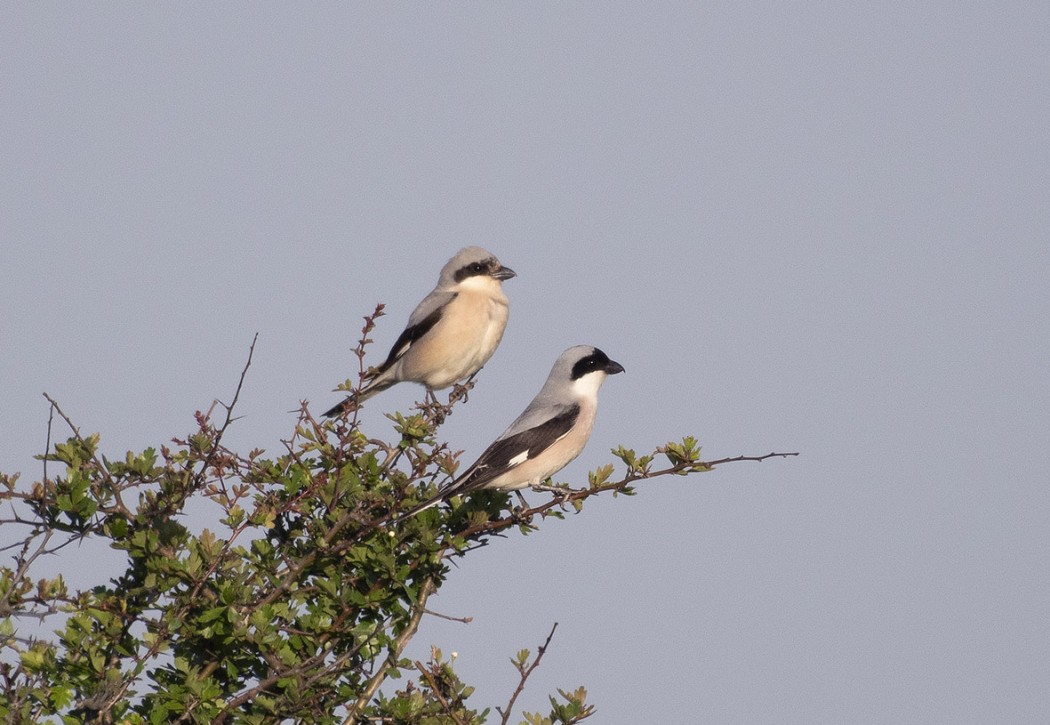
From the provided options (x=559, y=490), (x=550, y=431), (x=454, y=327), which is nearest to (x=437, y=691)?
(x=559, y=490)

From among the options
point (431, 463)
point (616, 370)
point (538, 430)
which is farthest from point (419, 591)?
point (616, 370)

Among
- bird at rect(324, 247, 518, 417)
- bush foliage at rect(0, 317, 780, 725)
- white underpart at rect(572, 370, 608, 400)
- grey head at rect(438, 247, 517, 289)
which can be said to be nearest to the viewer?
bush foliage at rect(0, 317, 780, 725)

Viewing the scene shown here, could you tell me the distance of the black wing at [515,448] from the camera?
6097 mm

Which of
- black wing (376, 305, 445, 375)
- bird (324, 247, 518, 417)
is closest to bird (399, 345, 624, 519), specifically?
bird (324, 247, 518, 417)

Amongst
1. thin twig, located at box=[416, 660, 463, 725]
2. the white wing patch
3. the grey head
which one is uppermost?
the grey head

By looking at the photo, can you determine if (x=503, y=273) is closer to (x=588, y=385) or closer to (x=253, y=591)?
(x=588, y=385)

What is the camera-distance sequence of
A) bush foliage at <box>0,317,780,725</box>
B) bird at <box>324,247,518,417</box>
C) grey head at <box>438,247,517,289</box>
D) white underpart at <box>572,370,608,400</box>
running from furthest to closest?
grey head at <box>438,247,517,289</box> → bird at <box>324,247,518,417</box> → white underpart at <box>572,370,608,400</box> → bush foliage at <box>0,317,780,725</box>

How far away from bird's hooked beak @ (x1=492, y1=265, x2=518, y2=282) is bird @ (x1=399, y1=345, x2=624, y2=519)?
6.52 ft

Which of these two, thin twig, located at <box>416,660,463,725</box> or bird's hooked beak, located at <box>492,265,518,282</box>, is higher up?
bird's hooked beak, located at <box>492,265,518,282</box>

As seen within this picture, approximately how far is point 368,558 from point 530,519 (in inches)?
37.2

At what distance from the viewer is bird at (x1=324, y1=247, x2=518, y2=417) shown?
8992 millimetres

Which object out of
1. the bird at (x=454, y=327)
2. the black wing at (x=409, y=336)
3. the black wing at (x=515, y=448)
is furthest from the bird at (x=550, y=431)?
the black wing at (x=409, y=336)

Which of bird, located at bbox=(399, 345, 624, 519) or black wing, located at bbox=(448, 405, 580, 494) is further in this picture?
bird, located at bbox=(399, 345, 624, 519)

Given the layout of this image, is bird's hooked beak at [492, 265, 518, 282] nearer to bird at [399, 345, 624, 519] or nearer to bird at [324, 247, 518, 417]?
bird at [324, 247, 518, 417]
